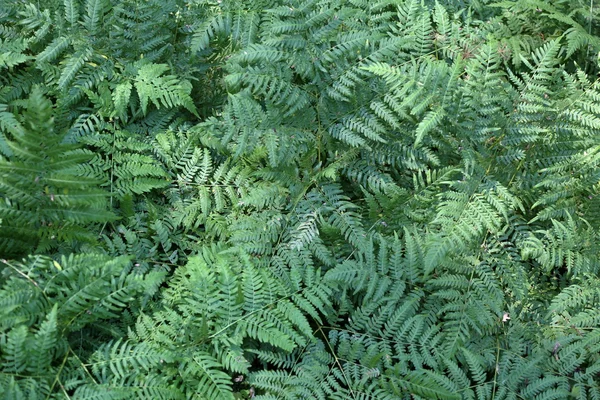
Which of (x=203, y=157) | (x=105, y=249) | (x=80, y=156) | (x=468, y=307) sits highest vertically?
(x=80, y=156)

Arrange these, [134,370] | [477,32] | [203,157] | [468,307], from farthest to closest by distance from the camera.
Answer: [477,32] < [203,157] < [468,307] < [134,370]

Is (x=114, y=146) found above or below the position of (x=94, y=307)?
above

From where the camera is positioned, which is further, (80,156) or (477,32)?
(477,32)

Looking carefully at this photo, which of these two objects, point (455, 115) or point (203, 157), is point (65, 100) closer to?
point (203, 157)

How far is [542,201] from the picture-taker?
3.48 meters

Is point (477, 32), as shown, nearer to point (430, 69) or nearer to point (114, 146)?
point (430, 69)

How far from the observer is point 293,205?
352 centimetres

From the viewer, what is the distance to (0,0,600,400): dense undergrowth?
9.47 ft

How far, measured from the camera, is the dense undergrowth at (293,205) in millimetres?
2887

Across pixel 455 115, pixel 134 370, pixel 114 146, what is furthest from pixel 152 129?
pixel 455 115

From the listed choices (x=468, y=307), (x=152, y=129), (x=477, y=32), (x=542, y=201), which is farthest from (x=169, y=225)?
(x=477, y=32)

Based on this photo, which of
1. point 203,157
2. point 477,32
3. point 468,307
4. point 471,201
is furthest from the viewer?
point 477,32

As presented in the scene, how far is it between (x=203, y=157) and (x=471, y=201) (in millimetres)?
1626

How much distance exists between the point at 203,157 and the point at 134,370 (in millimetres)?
1411
